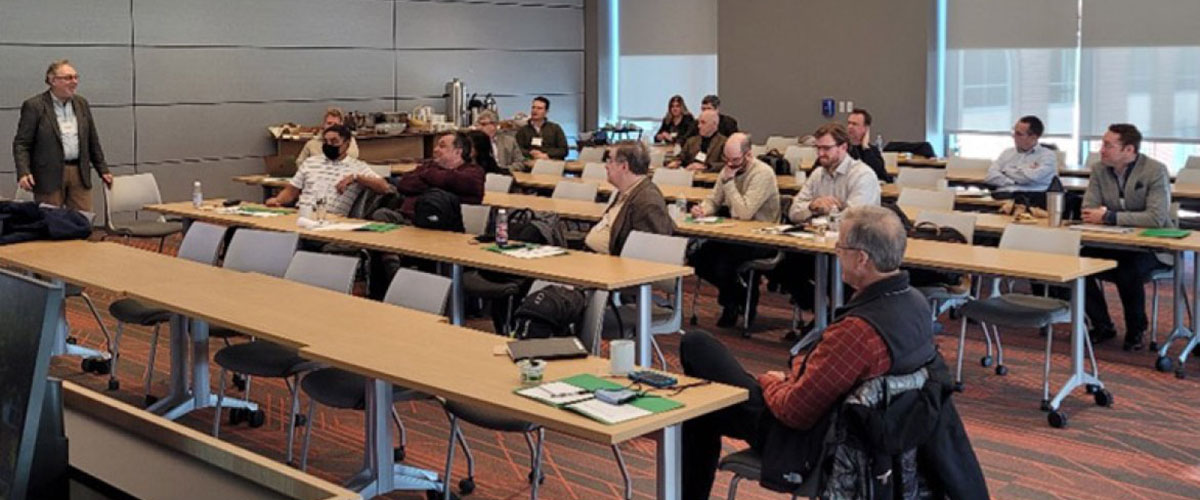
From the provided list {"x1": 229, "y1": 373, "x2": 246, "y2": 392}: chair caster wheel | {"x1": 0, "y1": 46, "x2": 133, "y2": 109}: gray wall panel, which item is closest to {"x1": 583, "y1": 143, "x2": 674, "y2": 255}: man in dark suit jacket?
{"x1": 229, "y1": 373, "x2": 246, "y2": 392}: chair caster wheel

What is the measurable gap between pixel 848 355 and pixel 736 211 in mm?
4717

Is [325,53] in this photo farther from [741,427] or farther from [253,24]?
[741,427]

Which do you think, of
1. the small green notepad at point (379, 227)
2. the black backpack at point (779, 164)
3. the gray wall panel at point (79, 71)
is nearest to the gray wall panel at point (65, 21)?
the gray wall panel at point (79, 71)

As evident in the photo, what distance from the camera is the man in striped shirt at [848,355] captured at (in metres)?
3.92

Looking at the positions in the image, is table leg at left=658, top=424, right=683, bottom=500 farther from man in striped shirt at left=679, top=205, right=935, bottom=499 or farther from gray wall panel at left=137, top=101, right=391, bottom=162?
gray wall panel at left=137, top=101, right=391, bottom=162

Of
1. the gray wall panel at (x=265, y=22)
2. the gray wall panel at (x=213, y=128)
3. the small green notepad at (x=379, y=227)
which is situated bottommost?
the small green notepad at (x=379, y=227)

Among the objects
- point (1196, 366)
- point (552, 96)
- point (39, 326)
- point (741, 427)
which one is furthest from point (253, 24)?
point (39, 326)

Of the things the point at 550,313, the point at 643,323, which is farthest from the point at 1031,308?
the point at 550,313

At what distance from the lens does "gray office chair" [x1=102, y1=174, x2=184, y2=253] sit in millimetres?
10320

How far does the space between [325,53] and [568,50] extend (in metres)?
3.91

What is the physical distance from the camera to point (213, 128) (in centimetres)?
1423

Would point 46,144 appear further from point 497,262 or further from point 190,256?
point 497,262

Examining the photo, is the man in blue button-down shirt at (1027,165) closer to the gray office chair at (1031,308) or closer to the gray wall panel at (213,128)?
the gray office chair at (1031,308)

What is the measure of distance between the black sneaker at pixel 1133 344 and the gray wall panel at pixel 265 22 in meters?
9.67
